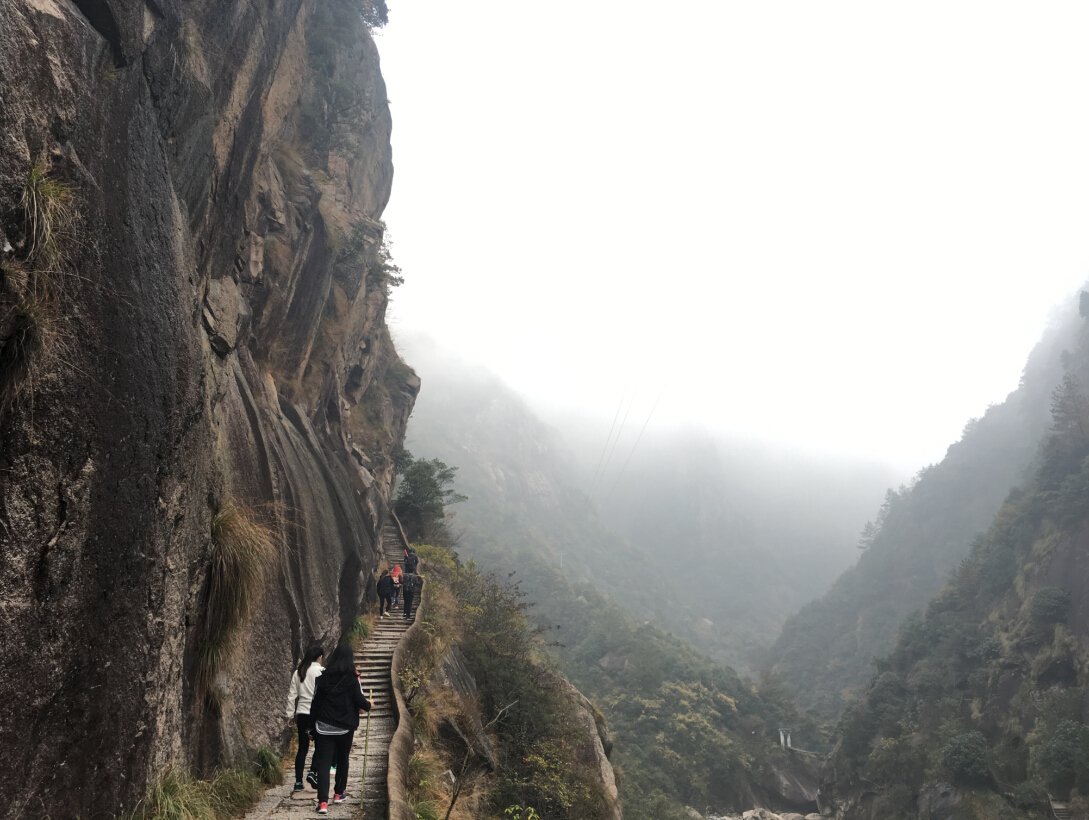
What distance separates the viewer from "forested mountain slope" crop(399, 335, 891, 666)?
371 ft

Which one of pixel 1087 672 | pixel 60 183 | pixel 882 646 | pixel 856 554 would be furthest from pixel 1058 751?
pixel 856 554

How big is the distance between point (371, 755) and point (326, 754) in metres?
2.85

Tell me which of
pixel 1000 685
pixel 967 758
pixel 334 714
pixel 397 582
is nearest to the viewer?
pixel 334 714

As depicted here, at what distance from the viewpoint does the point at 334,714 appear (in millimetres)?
5633

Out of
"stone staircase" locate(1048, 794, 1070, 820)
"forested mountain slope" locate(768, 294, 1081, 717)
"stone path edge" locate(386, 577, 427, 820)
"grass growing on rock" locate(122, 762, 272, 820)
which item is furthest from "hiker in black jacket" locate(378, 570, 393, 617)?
"forested mountain slope" locate(768, 294, 1081, 717)

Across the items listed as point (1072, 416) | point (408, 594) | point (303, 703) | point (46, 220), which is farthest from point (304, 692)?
point (1072, 416)

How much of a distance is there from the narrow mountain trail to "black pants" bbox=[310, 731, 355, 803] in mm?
295

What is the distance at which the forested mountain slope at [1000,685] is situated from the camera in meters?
32.8

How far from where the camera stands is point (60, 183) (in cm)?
→ 396

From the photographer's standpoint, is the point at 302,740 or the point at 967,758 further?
the point at 967,758

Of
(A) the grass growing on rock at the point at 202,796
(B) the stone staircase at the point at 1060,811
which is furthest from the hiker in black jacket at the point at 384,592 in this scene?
(B) the stone staircase at the point at 1060,811

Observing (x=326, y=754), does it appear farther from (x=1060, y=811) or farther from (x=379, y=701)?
(x=1060, y=811)

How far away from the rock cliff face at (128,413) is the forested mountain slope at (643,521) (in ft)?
256

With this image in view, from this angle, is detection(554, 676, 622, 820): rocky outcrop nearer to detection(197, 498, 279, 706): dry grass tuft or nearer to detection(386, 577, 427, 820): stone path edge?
detection(386, 577, 427, 820): stone path edge
